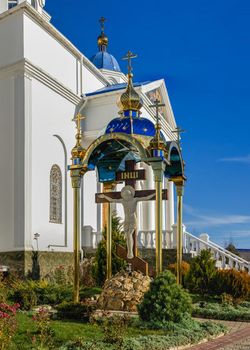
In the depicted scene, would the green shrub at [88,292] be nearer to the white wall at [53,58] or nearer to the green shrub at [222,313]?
the green shrub at [222,313]

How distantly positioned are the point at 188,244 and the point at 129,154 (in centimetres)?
910

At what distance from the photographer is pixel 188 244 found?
20.5 meters

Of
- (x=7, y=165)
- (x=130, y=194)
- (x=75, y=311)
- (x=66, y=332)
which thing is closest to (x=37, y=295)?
(x=75, y=311)

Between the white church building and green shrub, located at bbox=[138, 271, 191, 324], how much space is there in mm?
8262

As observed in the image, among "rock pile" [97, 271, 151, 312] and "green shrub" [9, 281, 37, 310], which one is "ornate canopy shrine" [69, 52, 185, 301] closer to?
"rock pile" [97, 271, 151, 312]

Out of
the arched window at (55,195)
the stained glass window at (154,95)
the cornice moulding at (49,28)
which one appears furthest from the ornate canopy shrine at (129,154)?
the stained glass window at (154,95)

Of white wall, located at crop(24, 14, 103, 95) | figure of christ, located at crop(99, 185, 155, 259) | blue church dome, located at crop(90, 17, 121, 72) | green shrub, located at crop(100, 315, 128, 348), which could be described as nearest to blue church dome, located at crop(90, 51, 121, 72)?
blue church dome, located at crop(90, 17, 121, 72)

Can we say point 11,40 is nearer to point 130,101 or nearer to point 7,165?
point 7,165

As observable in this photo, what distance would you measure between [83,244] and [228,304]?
Answer: 975cm

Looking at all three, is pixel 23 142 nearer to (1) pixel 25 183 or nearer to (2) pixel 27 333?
(1) pixel 25 183

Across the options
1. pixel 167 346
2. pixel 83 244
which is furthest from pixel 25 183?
pixel 167 346

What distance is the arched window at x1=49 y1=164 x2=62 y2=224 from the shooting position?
19.7 meters

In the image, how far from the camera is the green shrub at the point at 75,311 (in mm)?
9539

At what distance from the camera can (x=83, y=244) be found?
21.5 meters
